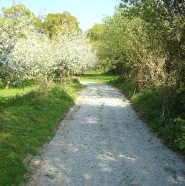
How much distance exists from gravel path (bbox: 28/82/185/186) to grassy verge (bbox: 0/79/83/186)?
1.85ft

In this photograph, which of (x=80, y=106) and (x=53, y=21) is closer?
(x=80, y=106)

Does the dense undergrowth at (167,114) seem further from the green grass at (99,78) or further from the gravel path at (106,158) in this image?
the green grass at (99,78)

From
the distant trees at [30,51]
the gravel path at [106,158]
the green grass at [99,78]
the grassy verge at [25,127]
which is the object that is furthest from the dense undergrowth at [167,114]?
the green grass at [99,78]

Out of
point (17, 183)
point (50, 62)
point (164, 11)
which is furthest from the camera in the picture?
point (50, 62)

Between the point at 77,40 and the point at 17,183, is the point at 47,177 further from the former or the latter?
the point at 77,40

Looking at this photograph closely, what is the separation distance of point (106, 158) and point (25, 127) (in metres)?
5.07

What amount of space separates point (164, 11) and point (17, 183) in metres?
10.6

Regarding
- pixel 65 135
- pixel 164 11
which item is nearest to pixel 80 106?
pixel 65 135

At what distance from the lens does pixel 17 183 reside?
8.32m

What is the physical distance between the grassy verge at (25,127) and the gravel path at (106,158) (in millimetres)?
563

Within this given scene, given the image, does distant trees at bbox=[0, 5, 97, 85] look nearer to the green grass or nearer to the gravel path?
the gravel path

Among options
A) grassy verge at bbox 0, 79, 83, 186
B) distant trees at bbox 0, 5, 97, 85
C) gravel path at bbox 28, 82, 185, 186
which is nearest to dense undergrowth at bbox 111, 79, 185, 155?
gravel path at bbox 28, 82, 185, 186

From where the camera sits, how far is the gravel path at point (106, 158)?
8.89m

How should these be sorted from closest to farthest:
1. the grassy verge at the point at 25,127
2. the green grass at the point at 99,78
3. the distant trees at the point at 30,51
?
1. the grassy verge at the point at 25,127
2. the distant trees at the point at 30,51
3. the green grass at the point at 99,78
